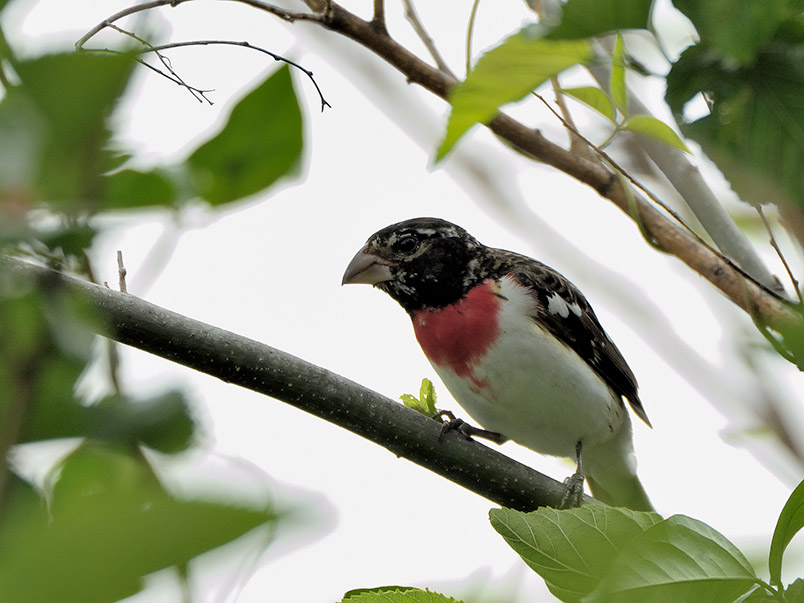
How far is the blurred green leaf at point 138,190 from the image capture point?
86 centimetres

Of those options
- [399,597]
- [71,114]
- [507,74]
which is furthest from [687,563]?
[71,114]

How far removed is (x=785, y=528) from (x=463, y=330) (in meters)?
3.41

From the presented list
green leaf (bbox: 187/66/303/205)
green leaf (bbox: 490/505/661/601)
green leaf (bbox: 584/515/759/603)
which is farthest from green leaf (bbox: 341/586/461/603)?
green leaf (bbox: 187/66/303/205)

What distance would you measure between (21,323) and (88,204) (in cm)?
12

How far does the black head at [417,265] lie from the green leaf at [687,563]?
12.3 feet

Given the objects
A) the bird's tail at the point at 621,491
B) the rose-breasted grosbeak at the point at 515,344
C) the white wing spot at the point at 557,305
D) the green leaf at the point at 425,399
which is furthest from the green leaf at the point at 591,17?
the bird's tail at the point at 621,491

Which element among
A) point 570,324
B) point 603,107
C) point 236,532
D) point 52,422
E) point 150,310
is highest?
point 570,324

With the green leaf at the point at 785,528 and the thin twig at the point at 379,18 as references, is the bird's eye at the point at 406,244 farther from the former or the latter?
the green leaf at the point at 785,528

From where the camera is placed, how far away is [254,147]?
1064mm

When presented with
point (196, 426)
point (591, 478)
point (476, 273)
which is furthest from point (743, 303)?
point (591, 478)

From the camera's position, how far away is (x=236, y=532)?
436mm

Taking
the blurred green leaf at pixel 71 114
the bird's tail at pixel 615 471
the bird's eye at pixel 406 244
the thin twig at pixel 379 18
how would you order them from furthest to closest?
the bird's tail at pixel 615 471, the bird's eye at pixel 406 244, the thin twig at pixel 379 18, the blurred green leaf at pixel 71 114

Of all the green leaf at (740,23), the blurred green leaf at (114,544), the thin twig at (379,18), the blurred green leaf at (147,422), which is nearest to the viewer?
the blurred green leaf at (114,544)

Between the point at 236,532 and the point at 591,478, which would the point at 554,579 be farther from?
the point at 591,478
